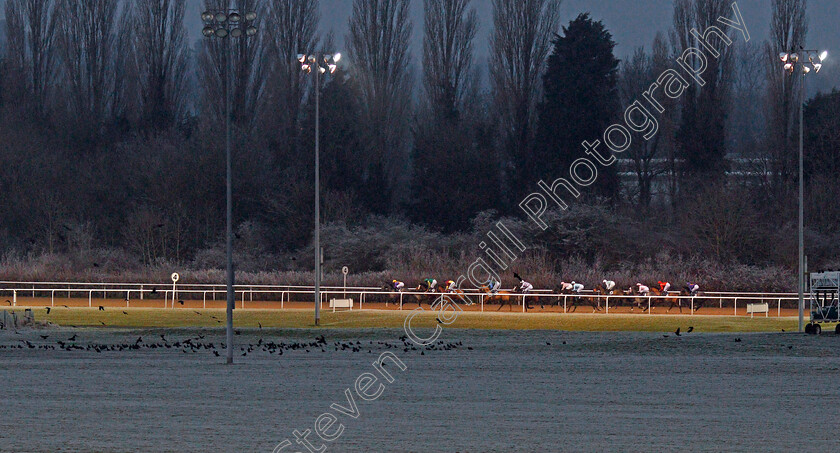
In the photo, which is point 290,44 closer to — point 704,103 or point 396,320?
point 704,103

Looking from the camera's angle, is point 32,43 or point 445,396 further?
point 32,43

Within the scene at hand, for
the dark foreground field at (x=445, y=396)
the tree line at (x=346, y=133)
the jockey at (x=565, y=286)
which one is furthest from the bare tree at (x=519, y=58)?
the dark foreground field at (x=445, y=396)

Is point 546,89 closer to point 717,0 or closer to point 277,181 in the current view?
point 717,0

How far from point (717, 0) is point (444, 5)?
1635 centimetres

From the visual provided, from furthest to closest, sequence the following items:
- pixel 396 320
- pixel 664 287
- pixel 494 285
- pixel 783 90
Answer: pixel 783 90
pixel 494 285
pixel 664 287
pixel 396 320

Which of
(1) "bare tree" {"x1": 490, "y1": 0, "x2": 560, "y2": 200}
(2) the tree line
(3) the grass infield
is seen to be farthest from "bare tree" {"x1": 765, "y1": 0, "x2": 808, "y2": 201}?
(3) the grass infield

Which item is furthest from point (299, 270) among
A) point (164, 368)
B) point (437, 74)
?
point (164, 368)

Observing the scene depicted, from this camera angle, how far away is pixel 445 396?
15992 millimetres

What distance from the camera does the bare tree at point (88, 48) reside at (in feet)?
226

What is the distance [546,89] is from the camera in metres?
61.6

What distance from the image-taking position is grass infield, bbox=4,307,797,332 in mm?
32625

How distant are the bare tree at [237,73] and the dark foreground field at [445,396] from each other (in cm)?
4167

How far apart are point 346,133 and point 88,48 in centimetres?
1843

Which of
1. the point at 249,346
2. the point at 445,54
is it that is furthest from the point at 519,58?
the point at 249,346
